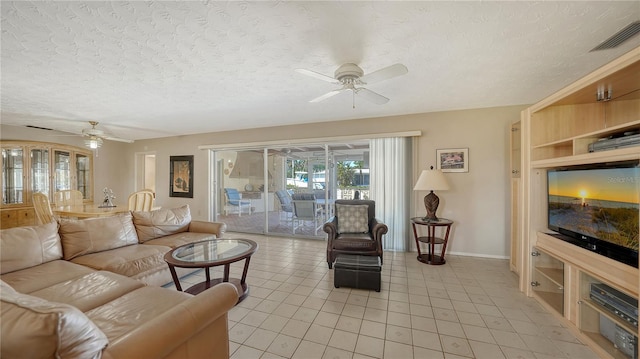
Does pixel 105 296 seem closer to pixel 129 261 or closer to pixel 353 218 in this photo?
pixel 129 261

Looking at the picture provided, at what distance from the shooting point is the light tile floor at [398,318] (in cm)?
171

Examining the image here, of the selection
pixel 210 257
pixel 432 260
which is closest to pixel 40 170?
pixel 210 257

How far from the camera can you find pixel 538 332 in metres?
1.89

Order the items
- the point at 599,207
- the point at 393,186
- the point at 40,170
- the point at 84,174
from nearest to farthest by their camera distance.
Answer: the point at 599,207 → the point at 393,186 → the point at 40,170 → the point at 84,174

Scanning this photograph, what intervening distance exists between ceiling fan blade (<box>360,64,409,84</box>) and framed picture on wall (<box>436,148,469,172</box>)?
2426 millimetres

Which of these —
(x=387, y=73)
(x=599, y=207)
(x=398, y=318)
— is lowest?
(x=398, y=318)

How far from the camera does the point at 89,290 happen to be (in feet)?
5.54

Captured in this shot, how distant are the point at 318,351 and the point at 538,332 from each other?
1759 mm

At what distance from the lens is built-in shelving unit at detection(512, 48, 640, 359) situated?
5.28 ft

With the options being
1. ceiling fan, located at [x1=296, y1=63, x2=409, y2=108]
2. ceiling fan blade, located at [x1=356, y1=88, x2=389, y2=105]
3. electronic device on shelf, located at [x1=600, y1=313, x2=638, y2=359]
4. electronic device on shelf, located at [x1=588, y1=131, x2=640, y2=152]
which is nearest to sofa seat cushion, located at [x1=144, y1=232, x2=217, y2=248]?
ceiling fan, located at [x1=296, y1=63, x2=409, y2=108]

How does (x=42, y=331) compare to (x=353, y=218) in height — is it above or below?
above

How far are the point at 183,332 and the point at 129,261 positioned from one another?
5.61 feet

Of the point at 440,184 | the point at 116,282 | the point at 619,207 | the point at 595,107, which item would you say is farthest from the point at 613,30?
the point at 116,282

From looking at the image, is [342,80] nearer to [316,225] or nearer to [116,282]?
[116,282]
